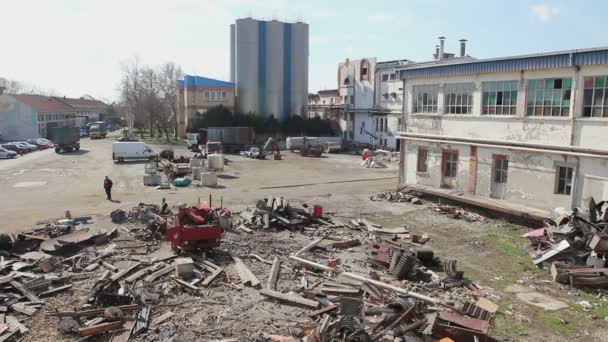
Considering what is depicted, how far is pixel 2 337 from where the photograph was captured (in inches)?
399

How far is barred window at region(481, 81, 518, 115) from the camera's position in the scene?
21.5m

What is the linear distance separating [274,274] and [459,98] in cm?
1533

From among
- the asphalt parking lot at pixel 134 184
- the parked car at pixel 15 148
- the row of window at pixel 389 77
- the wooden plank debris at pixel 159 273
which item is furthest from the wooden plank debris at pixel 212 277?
the parked car at pixel 15 148

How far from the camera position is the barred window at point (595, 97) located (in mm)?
17953

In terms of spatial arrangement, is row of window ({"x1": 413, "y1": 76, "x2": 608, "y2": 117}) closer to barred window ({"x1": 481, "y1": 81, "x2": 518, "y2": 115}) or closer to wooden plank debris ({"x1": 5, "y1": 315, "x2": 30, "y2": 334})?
barred window ({"x1": 481, "y1": 81, "x2": 518, "y2": 115})

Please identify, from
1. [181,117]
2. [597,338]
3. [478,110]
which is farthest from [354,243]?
[181,117]

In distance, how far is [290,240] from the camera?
58.5 ft

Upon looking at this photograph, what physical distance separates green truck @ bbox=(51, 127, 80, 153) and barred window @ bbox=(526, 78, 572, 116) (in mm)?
47588

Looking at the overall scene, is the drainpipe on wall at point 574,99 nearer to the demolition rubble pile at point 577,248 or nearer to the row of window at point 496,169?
the row of window at point 496,169

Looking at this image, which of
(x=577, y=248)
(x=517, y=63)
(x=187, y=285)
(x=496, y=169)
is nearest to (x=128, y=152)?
(x=496, y=169)

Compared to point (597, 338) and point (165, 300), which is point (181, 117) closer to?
point (165, 300)

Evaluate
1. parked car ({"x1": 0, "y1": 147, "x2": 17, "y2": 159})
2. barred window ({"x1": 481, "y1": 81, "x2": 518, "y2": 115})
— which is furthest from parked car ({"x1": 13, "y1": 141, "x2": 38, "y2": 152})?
barred window ({"x1": 481, "y1": 81, "x2": 518, "y2": 115})

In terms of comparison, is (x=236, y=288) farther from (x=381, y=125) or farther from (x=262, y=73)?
(x=262, y=73)

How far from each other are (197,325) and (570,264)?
11.0 metres
